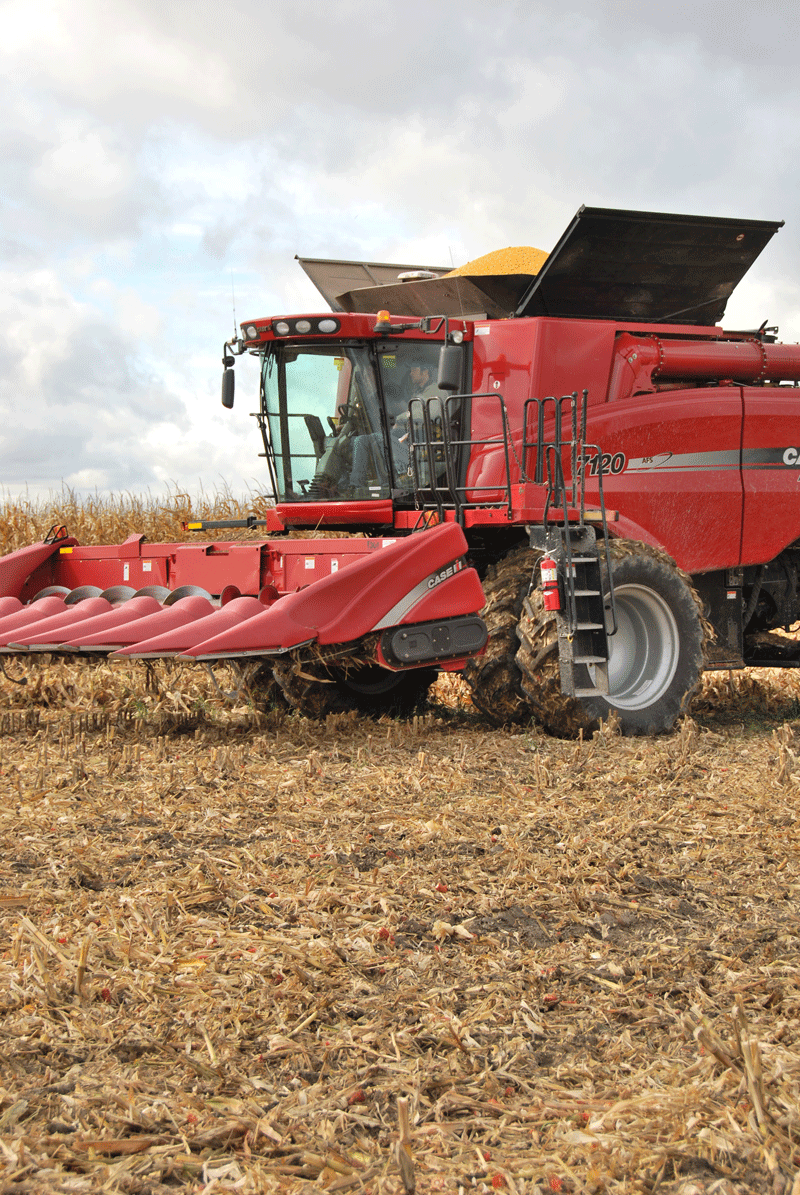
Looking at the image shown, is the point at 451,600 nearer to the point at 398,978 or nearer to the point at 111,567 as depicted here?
the point at 111,567

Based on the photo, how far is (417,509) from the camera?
670 cm

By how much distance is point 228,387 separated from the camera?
7219 mm

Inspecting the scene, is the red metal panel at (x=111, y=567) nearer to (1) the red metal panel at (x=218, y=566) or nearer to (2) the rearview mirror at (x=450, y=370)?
(1) the red metal panel at (x=218, y=566)

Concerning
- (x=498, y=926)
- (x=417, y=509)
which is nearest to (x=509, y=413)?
(x=417, y=509)

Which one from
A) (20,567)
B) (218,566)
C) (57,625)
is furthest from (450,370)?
(20,567)

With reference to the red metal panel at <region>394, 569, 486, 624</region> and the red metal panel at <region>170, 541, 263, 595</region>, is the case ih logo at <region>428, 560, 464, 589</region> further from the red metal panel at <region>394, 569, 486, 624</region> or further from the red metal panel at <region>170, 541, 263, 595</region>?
the red metal panel at <region>170, 541, 263, 595</region>

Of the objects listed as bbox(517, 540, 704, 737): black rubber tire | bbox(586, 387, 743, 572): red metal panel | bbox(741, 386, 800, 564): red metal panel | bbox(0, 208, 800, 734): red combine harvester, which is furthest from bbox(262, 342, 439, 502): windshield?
bbox(741, 386, 800, 564): red metal panel

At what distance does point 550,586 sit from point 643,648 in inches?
43.1

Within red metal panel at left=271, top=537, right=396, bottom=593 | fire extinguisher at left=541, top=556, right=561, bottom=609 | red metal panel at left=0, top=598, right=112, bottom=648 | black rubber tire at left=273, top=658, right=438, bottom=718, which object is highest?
red metal panel at left=271, top=537, right=396, bottom=593

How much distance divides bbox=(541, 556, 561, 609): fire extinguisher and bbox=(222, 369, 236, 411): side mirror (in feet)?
8.74

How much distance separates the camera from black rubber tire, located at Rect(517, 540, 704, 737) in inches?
232

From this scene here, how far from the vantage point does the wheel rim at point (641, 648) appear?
637 cm

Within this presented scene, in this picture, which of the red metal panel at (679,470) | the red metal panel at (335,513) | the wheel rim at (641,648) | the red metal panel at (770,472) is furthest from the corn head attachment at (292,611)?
the red metal panel at (770,472)

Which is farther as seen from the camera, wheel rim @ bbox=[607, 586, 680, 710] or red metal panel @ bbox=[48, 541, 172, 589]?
red metal panel @ bbox=[48, 541, 172, 589]
